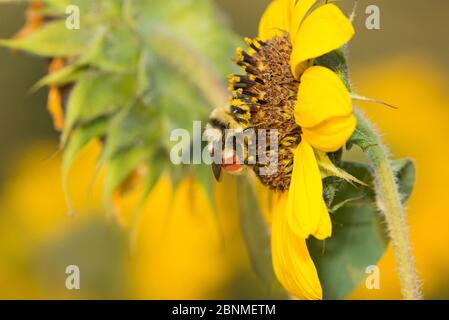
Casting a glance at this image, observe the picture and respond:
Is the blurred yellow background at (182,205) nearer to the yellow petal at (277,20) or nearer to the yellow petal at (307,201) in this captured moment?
the yellow petal at (277,20)

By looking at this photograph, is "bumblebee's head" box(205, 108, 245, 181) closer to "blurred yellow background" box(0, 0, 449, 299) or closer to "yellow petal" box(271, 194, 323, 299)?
"yellow petal" box(271, 194, 323, 299)

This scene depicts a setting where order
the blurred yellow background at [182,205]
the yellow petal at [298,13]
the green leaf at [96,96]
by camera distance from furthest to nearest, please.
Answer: the blurred yellow background at [182,205] < the green leaf at [96,96] < the yellow petal at [298,13]

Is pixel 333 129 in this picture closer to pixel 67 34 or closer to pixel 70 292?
pixel 67 34

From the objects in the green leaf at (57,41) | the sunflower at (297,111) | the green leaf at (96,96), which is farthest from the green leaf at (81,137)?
the sunflower at (297,111)

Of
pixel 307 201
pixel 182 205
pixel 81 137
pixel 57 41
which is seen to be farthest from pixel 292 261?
pixel 182 205

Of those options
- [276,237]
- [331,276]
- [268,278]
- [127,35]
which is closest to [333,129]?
[276,237]

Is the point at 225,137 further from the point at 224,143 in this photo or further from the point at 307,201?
the point at 307,201
